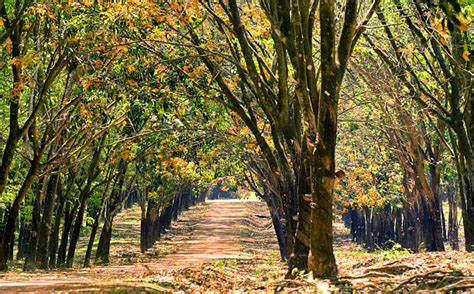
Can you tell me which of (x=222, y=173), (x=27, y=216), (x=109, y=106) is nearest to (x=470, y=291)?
(x=109, y=106)

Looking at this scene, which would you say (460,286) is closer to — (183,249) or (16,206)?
(16,206)

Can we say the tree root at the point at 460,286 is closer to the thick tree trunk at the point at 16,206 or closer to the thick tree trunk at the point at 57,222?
the thick tree trunk at the point at 16,206

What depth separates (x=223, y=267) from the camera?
75.5 feet

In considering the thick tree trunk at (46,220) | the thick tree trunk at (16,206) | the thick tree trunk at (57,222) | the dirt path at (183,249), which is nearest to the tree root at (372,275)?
the dirt path at (183,249)

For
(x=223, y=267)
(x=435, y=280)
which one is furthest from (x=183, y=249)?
(x=435, y=280)

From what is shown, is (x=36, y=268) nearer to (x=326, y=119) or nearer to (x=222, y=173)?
(x=222, y=173)

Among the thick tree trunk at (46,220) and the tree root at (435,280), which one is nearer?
the tree root at (435,280)

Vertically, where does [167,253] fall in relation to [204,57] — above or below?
below

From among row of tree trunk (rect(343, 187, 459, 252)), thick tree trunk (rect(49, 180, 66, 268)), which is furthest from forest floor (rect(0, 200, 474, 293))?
row of tree trunk (rect(343, 187, 459, 252))

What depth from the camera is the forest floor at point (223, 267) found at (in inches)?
412

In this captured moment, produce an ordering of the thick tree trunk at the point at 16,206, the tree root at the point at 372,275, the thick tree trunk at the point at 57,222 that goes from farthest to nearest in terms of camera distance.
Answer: the thick tree trunk at the point at 57,222 → the thick tree trunk at the point at 16,206 → the tree root at the point at 372,275

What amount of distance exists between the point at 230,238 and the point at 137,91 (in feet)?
136

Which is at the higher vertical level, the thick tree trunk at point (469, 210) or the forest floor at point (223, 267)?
the thick tree trunk at point (469, 210)

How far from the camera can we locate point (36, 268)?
23859mm
